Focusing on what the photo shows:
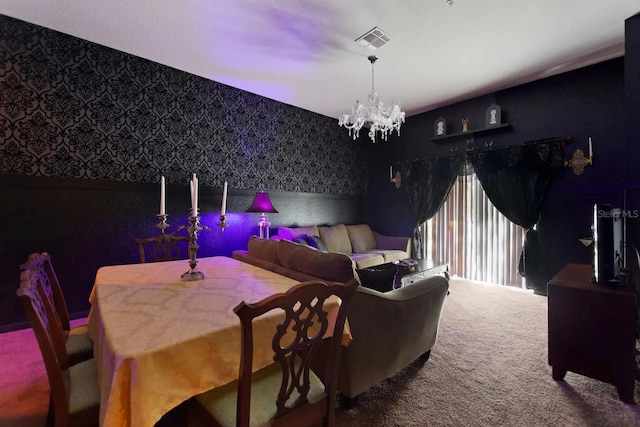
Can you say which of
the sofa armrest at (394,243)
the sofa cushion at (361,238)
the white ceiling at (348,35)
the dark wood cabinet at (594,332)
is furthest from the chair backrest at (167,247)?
the sofa armrest at (394,243)

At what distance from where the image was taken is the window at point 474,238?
162 inches

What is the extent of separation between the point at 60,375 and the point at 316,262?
1.20 m

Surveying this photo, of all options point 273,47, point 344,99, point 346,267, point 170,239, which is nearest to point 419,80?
point 344,99

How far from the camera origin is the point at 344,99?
14.5 feet

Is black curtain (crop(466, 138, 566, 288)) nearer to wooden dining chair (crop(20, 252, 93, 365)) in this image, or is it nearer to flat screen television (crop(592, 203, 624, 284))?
flat screen television (crop(592, 203, 624, 284))

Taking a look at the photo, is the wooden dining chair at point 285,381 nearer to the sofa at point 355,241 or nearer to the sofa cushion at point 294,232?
the sofa at point 355,241

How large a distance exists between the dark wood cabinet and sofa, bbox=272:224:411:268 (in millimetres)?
2414

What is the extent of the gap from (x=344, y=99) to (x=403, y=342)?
12.0 ft

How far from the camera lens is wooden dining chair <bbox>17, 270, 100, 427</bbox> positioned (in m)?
0.96

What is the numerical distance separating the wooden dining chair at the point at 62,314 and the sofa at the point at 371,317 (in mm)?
1085

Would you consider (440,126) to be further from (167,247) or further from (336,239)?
(167,247)

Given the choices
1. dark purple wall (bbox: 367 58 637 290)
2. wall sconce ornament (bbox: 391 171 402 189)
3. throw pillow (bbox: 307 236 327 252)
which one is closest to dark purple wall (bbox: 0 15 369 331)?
throw pillow (bbox: 307 236 327 252)

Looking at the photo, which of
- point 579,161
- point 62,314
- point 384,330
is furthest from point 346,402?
point 579,161

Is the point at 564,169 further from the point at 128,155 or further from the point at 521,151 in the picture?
the point at 128,155
